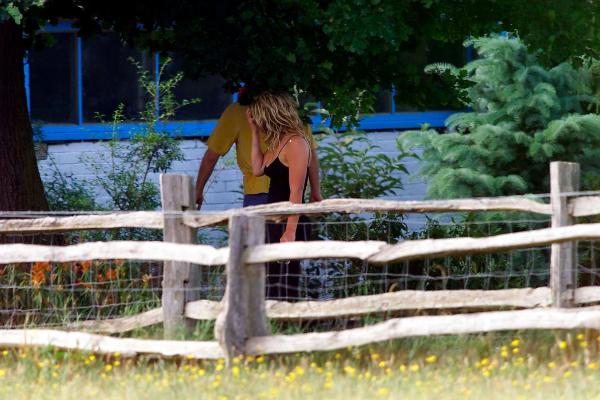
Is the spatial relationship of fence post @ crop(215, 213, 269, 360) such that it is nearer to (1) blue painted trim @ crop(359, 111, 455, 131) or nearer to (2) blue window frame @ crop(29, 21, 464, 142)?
(2) blue window frame @ crop(29, 21, 464, 142)

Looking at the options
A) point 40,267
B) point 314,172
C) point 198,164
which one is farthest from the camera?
point 198,164

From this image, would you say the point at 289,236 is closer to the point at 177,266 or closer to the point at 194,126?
the point at 177,266

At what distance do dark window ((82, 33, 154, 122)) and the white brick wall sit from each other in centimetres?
51

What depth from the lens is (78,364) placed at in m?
7.77

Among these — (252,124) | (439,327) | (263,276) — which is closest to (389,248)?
(439,327)

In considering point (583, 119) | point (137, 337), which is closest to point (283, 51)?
point (137, 337)

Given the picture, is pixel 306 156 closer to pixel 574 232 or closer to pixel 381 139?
pixel 574 232

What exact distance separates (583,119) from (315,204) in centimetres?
559

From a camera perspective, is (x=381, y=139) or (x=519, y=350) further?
(x=381, y=139)

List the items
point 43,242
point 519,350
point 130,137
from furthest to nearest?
point 130,137
point 43,242
point 519,350

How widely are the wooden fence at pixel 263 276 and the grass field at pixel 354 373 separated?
0.13m

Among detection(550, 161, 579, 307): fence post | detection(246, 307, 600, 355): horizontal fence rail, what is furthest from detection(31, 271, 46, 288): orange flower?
detection(550, 161, 579, 307): fence post

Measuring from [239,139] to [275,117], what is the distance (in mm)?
699

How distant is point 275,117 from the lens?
331 inches
